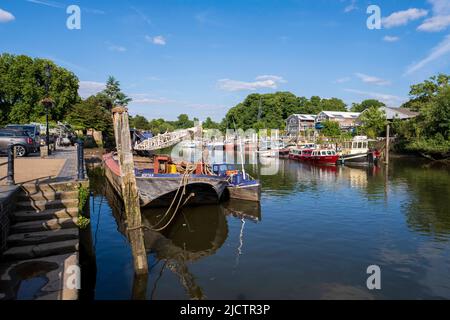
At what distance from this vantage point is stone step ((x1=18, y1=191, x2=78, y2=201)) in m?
9.10

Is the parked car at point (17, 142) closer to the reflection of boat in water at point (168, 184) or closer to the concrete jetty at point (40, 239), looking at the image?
the reflection of boat in water at point (168, 184)

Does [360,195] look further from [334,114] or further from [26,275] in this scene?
[334,114]

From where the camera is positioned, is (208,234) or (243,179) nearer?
(208,234)

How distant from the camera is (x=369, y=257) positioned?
1115 cm

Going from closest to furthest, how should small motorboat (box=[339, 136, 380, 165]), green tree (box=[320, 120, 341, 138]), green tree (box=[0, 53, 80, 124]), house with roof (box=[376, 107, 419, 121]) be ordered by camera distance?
small motorboat (box=[339, 136, 380, 165]) < green tree (box=[0, 53, 80, 124]) < house with roof (box=[376, 107, 419, 121]) < green tree (box=[320, 120, 341, 138])

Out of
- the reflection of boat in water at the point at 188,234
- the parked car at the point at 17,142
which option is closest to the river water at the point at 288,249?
the reflection of boat in water at the point at 188,234

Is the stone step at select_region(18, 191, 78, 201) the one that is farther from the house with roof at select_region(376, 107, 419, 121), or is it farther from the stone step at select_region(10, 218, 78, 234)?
the house with roof at select_region(376, 107, 419, 121)

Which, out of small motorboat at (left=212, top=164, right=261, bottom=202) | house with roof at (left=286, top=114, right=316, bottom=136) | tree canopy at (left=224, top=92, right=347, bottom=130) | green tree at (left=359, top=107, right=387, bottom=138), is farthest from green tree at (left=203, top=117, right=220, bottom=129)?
small motorboat at (left=212, top=164, right=261, bottom=202)

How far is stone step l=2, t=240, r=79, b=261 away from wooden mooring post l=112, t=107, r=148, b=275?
1433 mm

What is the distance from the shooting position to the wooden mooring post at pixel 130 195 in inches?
A: 347

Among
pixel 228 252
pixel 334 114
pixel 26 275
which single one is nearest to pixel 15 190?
pixel 26 275
